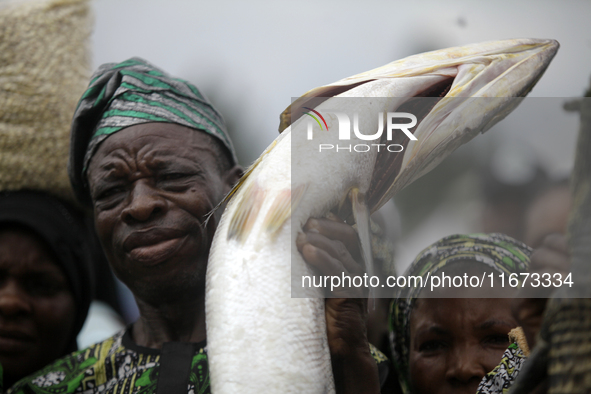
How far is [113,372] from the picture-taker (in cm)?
145

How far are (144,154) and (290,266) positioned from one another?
0.66m

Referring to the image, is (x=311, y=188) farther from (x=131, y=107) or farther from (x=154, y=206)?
(x=131, y=107)

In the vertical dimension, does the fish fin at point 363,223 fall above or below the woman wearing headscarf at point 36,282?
above

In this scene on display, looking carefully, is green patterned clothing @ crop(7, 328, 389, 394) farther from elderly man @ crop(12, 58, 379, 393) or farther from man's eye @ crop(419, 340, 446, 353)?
man's eye @ crop(419, 340, 446, 353)

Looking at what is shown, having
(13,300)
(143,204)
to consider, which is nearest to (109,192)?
(143,204)

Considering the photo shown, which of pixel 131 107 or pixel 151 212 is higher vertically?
pixel 131 107

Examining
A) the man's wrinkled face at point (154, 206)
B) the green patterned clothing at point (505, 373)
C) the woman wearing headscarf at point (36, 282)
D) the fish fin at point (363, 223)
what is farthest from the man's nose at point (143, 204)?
the green patterned clothing at point (505, 373)

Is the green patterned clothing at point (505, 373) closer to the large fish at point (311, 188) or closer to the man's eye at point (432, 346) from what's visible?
the man's eye at point (432, 346)

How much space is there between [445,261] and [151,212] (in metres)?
0.90

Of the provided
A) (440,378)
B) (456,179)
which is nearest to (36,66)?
(456,179)

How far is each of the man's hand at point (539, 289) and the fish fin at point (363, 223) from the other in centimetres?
39

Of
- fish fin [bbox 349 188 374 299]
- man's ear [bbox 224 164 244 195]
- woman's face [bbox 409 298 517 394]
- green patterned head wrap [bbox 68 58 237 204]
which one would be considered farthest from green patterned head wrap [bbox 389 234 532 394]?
green patterned head wrap [bbox 68 58 237 204]

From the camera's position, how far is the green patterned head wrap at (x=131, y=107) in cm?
145

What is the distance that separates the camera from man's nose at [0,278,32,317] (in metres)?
1.70
